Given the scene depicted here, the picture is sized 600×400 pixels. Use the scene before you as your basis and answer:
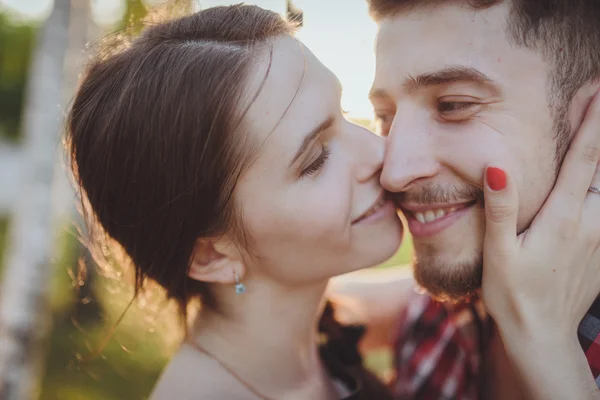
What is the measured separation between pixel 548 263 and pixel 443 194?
44 cm

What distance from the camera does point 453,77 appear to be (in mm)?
2098

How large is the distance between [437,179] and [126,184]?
1147 mm

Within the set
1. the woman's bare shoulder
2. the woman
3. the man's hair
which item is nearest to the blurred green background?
the woman's bare shoulder

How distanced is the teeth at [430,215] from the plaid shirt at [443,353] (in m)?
0.60

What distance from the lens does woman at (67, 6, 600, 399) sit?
1.94 m

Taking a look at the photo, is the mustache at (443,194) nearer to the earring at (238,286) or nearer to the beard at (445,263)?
the beard at (445,263)

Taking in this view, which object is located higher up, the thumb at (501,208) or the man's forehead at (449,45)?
the man's forehead at (449,45)

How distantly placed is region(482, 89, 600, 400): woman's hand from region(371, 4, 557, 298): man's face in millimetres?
86

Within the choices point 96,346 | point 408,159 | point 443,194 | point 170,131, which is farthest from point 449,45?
point 96,346

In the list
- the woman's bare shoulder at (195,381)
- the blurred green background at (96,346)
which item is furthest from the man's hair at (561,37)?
the woman's bare shoulder at (195,381)

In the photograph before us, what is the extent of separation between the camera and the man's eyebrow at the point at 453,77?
208 cm

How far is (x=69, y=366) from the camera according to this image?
223 inches

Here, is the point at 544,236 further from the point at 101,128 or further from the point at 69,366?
the point at 69,366

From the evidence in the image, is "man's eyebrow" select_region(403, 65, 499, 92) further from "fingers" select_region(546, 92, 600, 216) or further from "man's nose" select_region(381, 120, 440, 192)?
"fingers" select_region(546, 92, 600, 216)
